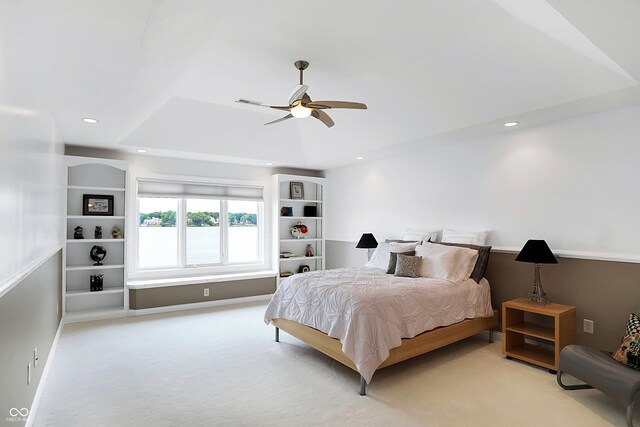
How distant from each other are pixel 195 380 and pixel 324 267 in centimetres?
405

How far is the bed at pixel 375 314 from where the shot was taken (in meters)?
2.85

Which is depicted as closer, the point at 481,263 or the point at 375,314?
the point at 375,314

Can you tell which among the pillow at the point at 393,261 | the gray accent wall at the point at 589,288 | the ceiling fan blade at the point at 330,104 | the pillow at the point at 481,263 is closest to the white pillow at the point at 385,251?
the pillow at the point at 393,261

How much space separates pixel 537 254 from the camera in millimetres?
3379

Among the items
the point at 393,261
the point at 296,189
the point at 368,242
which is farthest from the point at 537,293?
the point at 296,189

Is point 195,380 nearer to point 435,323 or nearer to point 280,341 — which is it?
point 280,341

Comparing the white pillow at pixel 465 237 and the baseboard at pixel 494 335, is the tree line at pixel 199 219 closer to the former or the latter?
the white pillow at pixel 465 237

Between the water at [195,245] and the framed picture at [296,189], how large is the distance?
98cm

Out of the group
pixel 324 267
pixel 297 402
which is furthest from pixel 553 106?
pixel 324 267

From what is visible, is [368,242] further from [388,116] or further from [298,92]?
[298,92]

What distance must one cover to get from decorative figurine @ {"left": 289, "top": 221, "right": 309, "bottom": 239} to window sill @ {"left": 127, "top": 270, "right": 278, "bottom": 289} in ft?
2.89

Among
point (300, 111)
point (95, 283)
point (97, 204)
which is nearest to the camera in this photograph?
point (300, 111)

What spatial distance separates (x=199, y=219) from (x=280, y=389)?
3834 millimetres

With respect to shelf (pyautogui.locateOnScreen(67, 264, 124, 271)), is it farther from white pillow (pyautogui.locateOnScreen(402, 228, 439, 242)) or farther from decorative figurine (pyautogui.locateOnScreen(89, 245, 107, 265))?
white pillow (pyautogui.locateOnScreen(402, 228, 439, 242))
